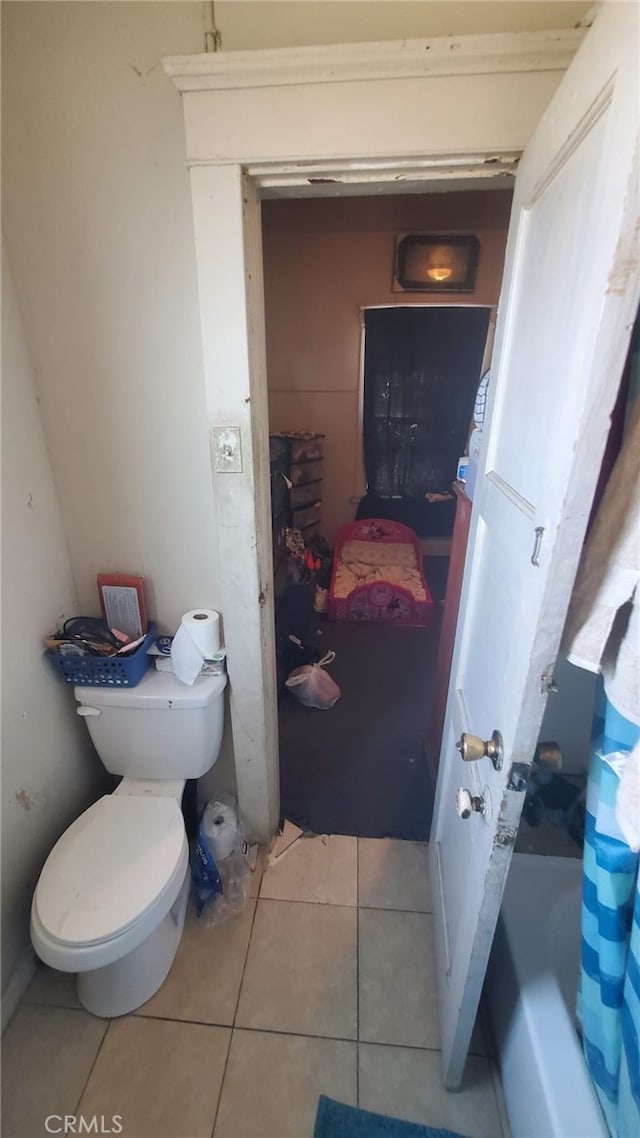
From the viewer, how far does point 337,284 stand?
3305 millimetres

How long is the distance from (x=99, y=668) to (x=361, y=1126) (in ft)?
3.84

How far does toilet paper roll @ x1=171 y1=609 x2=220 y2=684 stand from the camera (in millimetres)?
1247

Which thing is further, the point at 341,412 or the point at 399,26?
the point at 341,412

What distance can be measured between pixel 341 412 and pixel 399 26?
275cm

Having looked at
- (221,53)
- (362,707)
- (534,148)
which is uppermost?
(221,53)

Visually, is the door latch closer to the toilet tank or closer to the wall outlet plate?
the toilet tank

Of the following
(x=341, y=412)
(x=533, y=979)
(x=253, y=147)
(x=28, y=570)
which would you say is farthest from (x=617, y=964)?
(x=341, y=412)

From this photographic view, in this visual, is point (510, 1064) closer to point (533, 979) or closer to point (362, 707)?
point (533, 979)

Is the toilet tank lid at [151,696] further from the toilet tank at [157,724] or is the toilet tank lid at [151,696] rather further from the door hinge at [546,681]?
the door hinge at [546,681]

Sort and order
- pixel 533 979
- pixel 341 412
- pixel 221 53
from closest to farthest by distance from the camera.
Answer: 1. pixel 221 53
2. pixel 533 979
3. pixel 341 412

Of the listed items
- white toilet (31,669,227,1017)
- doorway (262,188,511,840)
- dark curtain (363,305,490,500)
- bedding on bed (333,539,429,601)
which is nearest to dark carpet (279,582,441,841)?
doorway (262,188,511,840)

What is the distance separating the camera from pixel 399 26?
0.83 metres

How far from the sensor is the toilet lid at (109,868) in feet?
3.25

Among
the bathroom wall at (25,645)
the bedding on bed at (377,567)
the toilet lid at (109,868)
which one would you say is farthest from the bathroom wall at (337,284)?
the toilet lid at (109,868)
